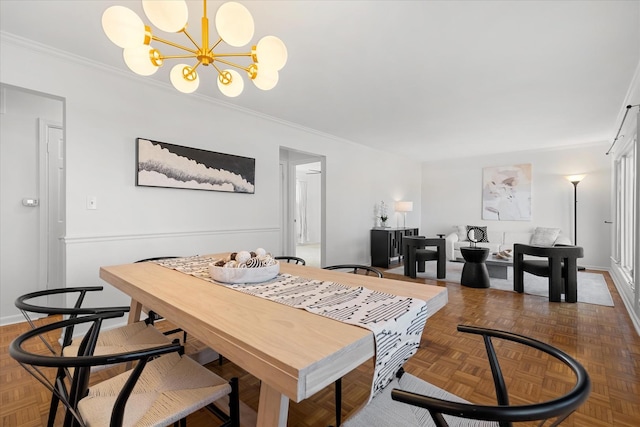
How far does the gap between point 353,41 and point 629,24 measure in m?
1.85

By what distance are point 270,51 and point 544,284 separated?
476 cm

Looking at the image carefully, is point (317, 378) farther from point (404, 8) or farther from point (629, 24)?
point (629, 24)

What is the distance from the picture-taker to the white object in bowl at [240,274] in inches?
56.6

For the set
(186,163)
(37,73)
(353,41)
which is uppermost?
(353,41)

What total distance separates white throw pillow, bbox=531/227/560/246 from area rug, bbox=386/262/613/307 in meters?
0.66

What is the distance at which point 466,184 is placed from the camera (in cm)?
702

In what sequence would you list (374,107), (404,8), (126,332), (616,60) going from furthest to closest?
1. (374,107)
2. (616,60)
3. (404,8)
4. (126,332)

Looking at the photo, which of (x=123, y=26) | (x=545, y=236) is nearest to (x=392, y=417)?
(x=123, y=26)

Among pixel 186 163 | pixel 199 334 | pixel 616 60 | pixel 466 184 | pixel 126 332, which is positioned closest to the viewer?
pixel 199 334

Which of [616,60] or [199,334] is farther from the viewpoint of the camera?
[616,60]

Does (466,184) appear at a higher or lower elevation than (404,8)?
lower

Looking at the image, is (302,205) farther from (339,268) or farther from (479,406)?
(479,406)

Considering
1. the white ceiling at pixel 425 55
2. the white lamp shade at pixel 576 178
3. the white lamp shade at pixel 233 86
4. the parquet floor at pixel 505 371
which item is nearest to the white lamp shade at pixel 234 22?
the white lamp shade at pixel 233 86

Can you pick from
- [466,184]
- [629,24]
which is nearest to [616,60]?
[629,24]
